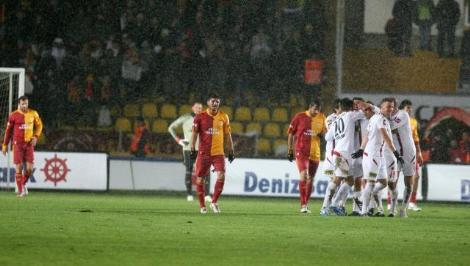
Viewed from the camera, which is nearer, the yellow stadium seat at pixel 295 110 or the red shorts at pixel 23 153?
the red shorts at pixel 23 153

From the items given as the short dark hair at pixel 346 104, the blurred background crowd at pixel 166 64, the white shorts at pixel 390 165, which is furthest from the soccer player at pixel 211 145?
the blurred background crowd at pixel 166 64

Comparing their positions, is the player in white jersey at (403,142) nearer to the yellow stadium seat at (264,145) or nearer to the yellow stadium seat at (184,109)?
the yellow stadium seat at (264,145)

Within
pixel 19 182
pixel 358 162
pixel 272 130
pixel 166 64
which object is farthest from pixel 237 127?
pixel 358 162

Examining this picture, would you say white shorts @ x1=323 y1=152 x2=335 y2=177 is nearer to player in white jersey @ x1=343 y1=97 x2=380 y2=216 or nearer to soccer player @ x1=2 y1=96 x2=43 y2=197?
player in white jersey @ x1=343 y1=97 x2=380 y2=216

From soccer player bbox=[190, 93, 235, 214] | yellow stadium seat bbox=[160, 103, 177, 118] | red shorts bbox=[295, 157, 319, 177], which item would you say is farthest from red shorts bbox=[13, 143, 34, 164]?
yellow stadium seat bbox=[160, 103, 177, 118]

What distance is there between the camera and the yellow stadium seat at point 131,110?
106 ft

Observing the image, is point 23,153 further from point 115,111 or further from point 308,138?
point 308,138

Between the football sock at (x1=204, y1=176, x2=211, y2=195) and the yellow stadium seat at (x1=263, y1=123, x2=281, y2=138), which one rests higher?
the yellow stadium seat at (x1=263, y1=123, x2=281, y2=138)

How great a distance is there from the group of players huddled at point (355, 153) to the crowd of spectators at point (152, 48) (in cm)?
1241

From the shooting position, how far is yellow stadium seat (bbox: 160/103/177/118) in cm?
3244

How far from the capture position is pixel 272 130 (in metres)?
32.8

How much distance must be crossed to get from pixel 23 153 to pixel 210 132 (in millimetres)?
7194

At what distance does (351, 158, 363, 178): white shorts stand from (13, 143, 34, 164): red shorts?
8.59 metres

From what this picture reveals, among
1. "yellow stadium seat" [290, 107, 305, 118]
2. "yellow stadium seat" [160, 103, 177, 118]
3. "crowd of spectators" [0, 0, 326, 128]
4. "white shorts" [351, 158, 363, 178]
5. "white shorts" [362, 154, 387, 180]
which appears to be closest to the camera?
"white shorts" [362, 154, 387, 180]
